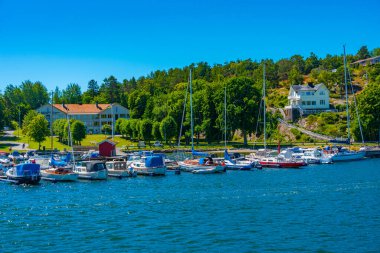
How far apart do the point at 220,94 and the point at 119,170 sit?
153 ft

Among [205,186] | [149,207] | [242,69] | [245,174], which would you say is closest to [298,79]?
[242,69]

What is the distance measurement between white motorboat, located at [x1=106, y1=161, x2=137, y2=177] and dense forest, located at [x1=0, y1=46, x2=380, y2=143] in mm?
36336

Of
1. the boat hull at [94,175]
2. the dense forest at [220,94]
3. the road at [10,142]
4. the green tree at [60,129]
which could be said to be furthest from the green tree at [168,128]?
the boat hull at [94,175]

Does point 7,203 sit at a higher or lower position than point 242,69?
lower

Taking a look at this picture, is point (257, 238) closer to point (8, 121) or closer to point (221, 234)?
point (221, 234)

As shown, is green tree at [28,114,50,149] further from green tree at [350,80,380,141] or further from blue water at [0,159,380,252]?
green tree at [350,80,380,141]

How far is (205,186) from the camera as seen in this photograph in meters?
57.9

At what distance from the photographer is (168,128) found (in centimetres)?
10906

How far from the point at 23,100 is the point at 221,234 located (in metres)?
162

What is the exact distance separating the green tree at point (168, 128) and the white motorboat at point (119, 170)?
39.6m

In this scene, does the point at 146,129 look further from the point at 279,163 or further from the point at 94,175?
the point at 94,175

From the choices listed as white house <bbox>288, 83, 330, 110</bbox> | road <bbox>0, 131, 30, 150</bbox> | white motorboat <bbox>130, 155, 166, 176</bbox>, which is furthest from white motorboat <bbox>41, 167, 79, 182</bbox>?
white house <bbox>288, 83, 330, 110</bbox>

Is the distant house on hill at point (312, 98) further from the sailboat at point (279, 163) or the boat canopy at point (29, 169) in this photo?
the boat canopy at point (29, 169)

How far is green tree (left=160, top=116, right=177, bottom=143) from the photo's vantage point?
108m
